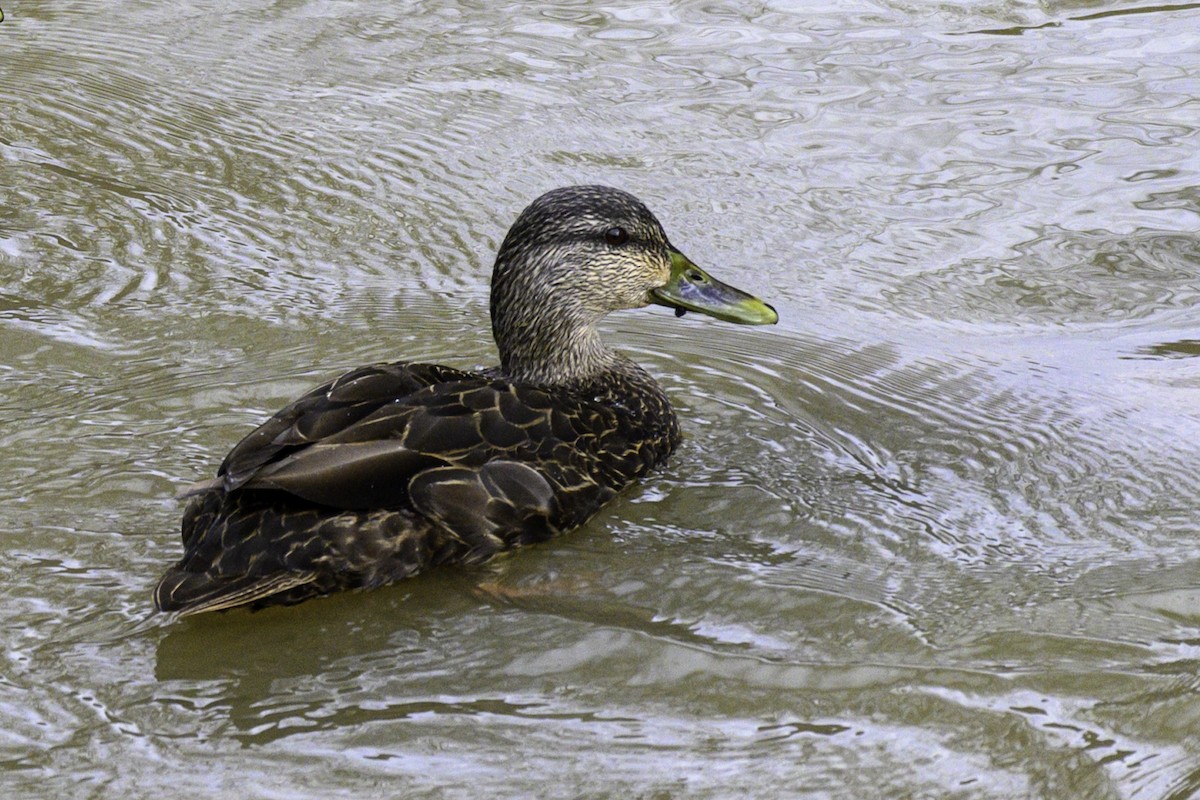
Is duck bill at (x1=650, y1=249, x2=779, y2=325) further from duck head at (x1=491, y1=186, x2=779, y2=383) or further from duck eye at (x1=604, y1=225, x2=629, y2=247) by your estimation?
duck eye at (x1=604, y1=225, x2=629, y2=247)

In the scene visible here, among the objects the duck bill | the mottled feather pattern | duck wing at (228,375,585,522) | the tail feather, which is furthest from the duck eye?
the tail feather

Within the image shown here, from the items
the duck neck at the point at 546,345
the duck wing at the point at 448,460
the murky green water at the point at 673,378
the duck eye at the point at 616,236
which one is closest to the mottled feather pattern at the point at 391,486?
the duck wing at the point at 448,460

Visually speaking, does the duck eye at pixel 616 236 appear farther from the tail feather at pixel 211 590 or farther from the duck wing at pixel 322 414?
the tail feather at pixel 211 590

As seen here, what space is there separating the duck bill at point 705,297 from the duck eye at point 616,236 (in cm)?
22

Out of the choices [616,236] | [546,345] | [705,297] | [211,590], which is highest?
[616,236]

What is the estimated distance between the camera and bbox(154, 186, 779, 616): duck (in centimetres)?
440

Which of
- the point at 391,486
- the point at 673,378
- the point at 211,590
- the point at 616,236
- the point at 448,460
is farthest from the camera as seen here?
the point at 673,378

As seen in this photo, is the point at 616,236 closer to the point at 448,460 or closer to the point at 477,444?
the point at 477,444

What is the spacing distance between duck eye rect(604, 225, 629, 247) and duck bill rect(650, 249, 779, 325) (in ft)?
0.71

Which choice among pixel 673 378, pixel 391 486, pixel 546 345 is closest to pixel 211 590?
pixel 391 486

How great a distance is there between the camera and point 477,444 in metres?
4.76

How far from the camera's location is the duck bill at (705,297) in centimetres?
562

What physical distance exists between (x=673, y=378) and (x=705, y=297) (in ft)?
1.65

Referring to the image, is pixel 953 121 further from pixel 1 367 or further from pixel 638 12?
pixel 1 367
